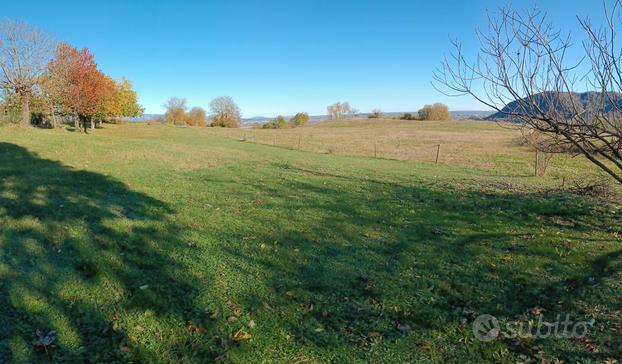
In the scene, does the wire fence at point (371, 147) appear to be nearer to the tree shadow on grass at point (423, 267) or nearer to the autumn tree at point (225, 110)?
the tree shadow on grass at point (423, 267)

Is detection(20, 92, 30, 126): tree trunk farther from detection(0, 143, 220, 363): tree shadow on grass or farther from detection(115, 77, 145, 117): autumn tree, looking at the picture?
detection(0, 143, 220, 363): tree shadow on grass

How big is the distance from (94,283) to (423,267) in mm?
4854

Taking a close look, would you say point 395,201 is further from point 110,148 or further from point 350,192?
point 110,148

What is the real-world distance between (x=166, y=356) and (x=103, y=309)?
4.12ft

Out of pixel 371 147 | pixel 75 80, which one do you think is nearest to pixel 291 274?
pixel 371 147

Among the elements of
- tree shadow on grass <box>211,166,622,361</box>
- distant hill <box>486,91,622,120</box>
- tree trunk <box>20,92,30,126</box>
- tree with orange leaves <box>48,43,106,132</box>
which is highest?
tree with orange leaves <box>48,43,106,132</box>

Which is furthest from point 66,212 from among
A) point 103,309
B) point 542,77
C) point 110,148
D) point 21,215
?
point 110,148

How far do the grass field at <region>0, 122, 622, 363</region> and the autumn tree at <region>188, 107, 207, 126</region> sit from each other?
86.8 m

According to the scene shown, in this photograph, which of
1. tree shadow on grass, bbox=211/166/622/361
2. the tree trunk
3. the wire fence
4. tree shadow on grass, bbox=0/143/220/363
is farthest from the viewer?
the tree trunk

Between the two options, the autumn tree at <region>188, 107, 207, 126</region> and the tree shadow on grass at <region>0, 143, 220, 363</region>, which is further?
the autumn tree at <region>188, 107, 207, 126</region>

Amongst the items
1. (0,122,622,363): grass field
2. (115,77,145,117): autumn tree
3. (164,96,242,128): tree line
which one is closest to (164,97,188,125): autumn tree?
(164,96,242,128): tree line

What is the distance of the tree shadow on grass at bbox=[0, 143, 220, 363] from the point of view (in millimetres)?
3658

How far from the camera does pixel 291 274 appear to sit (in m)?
5.41

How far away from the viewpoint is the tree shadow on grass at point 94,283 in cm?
366
